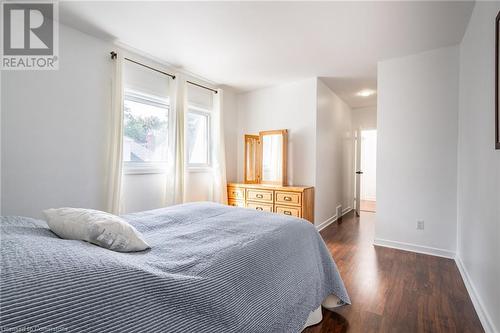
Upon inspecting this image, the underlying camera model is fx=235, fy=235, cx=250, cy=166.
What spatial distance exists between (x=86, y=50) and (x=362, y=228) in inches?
188

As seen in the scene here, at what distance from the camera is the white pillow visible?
1.08m

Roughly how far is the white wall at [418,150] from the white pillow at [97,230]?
128 inches

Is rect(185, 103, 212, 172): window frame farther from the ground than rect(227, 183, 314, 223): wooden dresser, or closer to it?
farther from the ground

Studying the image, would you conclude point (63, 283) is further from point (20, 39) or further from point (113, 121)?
point (20, 39)

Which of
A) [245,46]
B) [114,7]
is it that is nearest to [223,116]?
[245,46]

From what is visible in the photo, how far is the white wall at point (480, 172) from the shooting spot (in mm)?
1562

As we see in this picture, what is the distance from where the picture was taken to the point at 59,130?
2307mm

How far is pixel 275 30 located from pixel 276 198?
2.36m

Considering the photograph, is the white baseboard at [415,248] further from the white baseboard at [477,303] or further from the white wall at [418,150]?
the white baseboard at [477,303]

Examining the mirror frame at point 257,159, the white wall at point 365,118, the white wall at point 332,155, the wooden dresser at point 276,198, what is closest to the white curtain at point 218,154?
the wooden dresser at point 276,198

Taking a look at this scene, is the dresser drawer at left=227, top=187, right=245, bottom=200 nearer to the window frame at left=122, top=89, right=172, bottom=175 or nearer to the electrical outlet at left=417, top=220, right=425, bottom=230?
the window frame at left=122, top=89, right=172, bottom=175

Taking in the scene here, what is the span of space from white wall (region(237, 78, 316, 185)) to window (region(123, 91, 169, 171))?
5.88ft

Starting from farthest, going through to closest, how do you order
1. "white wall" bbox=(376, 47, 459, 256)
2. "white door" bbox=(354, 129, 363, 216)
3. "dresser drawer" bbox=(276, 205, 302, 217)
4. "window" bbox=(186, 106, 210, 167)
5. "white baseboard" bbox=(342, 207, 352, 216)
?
"white door" bbox=(354, 129, 363, 216)
"white baseboard" bbox=(342, 207, 352, 216)
"window" bbox=(186, 106, 210, 167)
"dresser drawer" bbox=(276, 205, 302, 217)
"white wall" bbox=(376, 47, 459, 256)

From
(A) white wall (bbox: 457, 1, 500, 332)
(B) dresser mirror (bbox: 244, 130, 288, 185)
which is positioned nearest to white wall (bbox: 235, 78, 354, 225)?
(B) dresser mirror (bbox: 244, 130, 288, 185)
